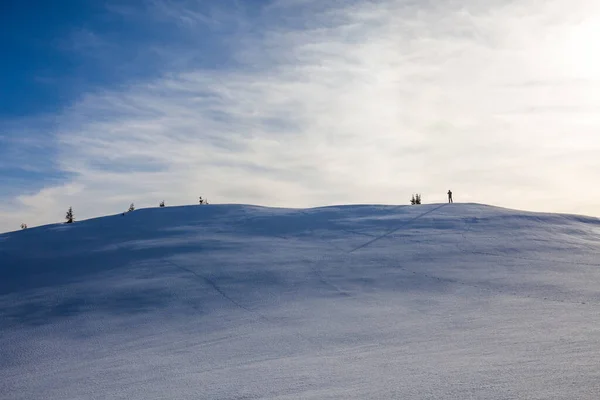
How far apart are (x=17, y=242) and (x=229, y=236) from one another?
5710mm

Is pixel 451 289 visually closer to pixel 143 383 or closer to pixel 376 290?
pixel 376 290

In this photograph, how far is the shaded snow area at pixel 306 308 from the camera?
4.80 metres

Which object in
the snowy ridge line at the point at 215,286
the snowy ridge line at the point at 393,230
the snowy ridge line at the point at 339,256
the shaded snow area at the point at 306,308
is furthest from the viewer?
the snowy ridge line at the point at 393,230

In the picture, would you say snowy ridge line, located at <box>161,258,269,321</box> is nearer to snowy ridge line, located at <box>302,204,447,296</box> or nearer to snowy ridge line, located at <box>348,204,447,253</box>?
snowy ridge line, located at <box>302,204,447,296</box>

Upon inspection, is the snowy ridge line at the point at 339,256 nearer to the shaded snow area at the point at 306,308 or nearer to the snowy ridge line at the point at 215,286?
the shaded snow area at the point at 306,308

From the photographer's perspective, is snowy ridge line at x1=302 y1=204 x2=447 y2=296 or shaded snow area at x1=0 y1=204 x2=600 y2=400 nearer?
shaded snow area at x1=0 y1=204 x2=600 y2=400

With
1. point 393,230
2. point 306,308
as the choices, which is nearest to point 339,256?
point 393,230

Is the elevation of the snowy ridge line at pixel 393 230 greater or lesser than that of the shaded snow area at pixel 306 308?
greater

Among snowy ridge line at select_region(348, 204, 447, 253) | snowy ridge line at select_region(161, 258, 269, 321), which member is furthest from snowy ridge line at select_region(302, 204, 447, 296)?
snowy ridge line at select_region(161, 258, 269, 321)

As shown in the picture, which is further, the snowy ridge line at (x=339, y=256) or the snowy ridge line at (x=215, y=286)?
the snowy ridge line at (x=339, y=256)

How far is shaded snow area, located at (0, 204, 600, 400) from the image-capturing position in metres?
4.80

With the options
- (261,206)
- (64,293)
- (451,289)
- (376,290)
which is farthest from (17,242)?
(451,289)

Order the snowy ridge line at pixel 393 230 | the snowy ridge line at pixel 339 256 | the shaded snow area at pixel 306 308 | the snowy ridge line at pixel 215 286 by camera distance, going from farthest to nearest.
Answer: the snowy ridge line at pixel 393 230 < the snowy ridge line at pixel 339 256 < the snowy ridge line at pixel 215 286 < the shaded snow area at pixel 306 308

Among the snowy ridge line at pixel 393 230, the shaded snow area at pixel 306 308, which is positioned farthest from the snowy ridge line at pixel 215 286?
the snowy ridge line at pixel 393 230
